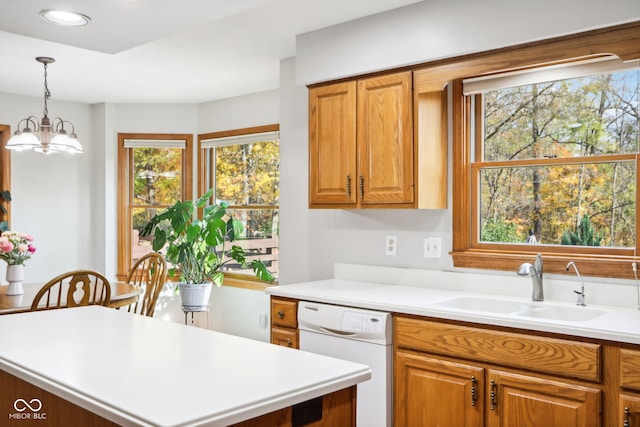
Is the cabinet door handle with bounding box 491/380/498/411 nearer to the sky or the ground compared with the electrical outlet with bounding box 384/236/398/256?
nearer to the ground

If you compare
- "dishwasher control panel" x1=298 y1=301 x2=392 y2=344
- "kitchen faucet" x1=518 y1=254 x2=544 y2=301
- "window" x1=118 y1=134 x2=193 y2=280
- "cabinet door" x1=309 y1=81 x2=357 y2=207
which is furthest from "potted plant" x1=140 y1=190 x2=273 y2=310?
"kitchen faucet" x1=518 y1=254 x2=544 y2=301

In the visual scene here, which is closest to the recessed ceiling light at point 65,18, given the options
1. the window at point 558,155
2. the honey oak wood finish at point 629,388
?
the window at point 558,155

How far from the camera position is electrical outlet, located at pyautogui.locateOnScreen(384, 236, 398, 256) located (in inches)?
133

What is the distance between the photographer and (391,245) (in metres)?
3.40

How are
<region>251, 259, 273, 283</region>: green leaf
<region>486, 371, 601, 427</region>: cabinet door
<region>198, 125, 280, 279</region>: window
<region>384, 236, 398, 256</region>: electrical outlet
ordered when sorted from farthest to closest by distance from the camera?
1. <region>198, 125, 280, 279</region>: window
2. <region>251, 259, 273, 283</region>: green leaf
3. <region>384, 236, 398, 256</region>: electrical outlet
4. <region>486, 371, 601, 427</region>: cabinet door

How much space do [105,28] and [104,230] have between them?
12.0 feet

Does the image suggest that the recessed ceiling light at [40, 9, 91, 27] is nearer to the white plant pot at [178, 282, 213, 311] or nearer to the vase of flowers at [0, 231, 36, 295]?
the vase of flowers at [0, 231, 36, 295]

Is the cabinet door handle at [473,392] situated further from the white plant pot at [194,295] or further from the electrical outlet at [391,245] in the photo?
the white plant pot at [194,295]

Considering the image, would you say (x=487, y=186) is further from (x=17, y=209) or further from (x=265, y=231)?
(x=17, y=209)

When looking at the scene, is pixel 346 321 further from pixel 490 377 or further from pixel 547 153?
pixel 547 153

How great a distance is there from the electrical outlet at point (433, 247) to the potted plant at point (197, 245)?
1.91 m

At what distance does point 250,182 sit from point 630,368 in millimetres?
3837

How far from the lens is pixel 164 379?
131 centimetres

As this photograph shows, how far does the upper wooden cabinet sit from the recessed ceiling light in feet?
4.68
